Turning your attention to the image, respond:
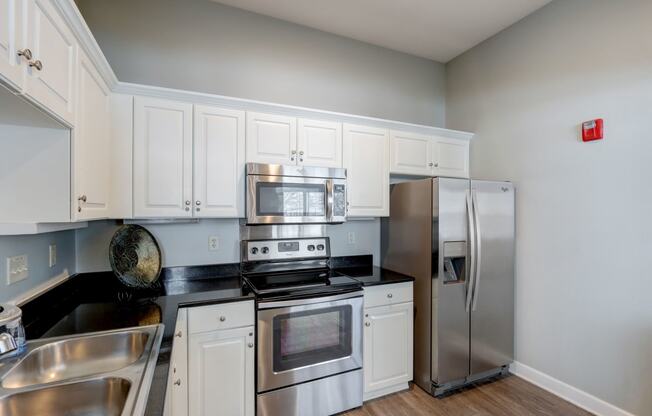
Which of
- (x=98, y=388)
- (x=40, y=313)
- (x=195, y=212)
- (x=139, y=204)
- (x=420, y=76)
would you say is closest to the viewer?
(x=98, y=388)

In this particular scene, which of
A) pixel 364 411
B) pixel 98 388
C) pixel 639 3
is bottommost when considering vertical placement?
pixel 364 411

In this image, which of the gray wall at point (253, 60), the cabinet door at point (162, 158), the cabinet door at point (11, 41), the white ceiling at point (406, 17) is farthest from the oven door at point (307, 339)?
the white ceiling at point (406, 17)

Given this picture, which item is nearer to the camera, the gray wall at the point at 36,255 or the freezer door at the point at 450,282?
the gray wall at the point at 36,255

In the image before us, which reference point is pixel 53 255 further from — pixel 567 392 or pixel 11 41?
pixel 567 392

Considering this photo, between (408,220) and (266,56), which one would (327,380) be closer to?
(408,220)

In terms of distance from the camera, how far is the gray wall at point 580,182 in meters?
1.98

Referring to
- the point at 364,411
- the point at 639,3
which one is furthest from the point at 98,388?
the point at 639,3

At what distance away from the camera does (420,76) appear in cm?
340

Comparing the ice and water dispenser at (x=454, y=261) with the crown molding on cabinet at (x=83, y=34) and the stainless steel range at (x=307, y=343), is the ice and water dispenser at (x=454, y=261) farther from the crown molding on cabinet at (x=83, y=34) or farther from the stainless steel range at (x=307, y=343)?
the crown molding on cabinet at (x=83, y=34)

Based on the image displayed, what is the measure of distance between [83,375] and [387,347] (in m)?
1.90

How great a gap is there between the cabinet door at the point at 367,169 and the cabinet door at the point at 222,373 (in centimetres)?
128

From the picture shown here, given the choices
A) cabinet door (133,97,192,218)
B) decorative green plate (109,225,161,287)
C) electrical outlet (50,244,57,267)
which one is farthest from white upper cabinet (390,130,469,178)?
electrical outlet (50,244,57,267)

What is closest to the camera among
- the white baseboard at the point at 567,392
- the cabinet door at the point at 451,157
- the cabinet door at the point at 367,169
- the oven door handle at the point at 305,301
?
the oven door handle at the point at 305,301

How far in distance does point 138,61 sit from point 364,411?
3039mm
